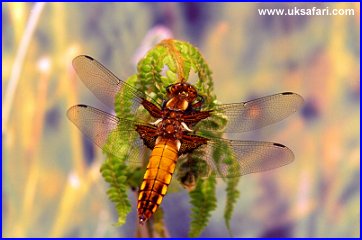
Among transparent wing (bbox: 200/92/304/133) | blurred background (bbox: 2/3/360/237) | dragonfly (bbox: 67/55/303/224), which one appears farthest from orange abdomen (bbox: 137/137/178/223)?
blurred background (bbox: 2/3/360/237)

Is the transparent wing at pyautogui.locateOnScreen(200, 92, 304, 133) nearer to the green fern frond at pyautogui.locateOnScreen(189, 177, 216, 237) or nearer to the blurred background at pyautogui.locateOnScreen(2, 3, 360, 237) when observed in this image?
the green fern frond at pyautogui.locateOnScreen(189, 177, 216, 237)

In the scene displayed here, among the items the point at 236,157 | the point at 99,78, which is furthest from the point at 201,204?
the point at 99,78

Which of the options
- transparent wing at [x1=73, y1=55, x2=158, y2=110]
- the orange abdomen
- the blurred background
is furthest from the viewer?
the blurred background

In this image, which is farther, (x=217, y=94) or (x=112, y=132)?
(x=217, y=94)

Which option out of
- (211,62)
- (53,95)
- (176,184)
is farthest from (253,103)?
(53,95)

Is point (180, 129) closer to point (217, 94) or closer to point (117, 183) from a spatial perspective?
point (117, 183)

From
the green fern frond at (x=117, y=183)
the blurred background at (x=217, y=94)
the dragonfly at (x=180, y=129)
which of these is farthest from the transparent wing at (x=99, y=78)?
the blurred background at (x=217, y=94)
